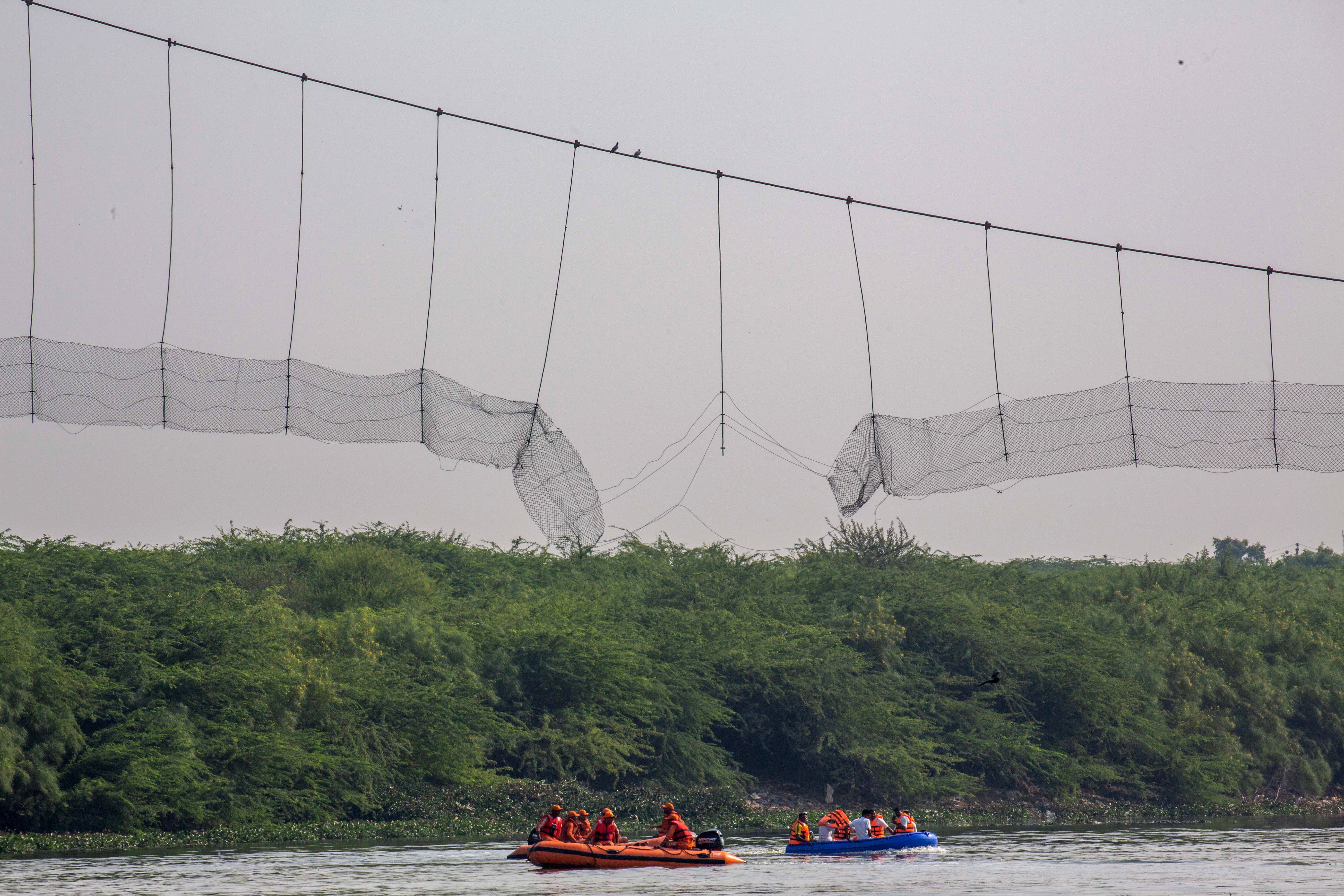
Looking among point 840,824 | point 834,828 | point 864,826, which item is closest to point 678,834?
point 834,828

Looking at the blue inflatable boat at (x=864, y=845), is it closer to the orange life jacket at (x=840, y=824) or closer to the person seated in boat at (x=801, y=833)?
the person seated in boat at (x=801, y=833)

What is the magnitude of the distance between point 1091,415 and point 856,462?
11.4ft

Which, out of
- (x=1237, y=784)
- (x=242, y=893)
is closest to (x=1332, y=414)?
(x=242, y=893)

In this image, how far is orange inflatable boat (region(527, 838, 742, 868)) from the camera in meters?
34.1

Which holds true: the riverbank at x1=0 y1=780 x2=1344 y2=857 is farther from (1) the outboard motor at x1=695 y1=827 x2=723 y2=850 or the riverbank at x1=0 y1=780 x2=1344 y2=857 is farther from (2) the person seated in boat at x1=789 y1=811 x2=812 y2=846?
(1) the outboard motor at x1=695 y1=827 x2=723 y2=850

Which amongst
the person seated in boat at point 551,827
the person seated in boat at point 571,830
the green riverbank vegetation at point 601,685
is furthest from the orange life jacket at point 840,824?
the green riverbank vegetation at point 601,685

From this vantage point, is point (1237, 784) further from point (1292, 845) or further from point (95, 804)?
point (95, 804)

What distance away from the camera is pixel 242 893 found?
93.2ft

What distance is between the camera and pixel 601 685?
5419 centimetres

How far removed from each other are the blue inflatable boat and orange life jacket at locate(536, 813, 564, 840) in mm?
6225

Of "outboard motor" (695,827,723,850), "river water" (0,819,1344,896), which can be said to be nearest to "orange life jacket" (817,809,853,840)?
"river water" (0,819,1344,896)

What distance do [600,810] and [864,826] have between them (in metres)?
14.3

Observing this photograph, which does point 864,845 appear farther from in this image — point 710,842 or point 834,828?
point 710,842

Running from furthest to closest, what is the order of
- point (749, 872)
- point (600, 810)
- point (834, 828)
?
point (600, 810) < point (834, 828) < point (749, 872)
